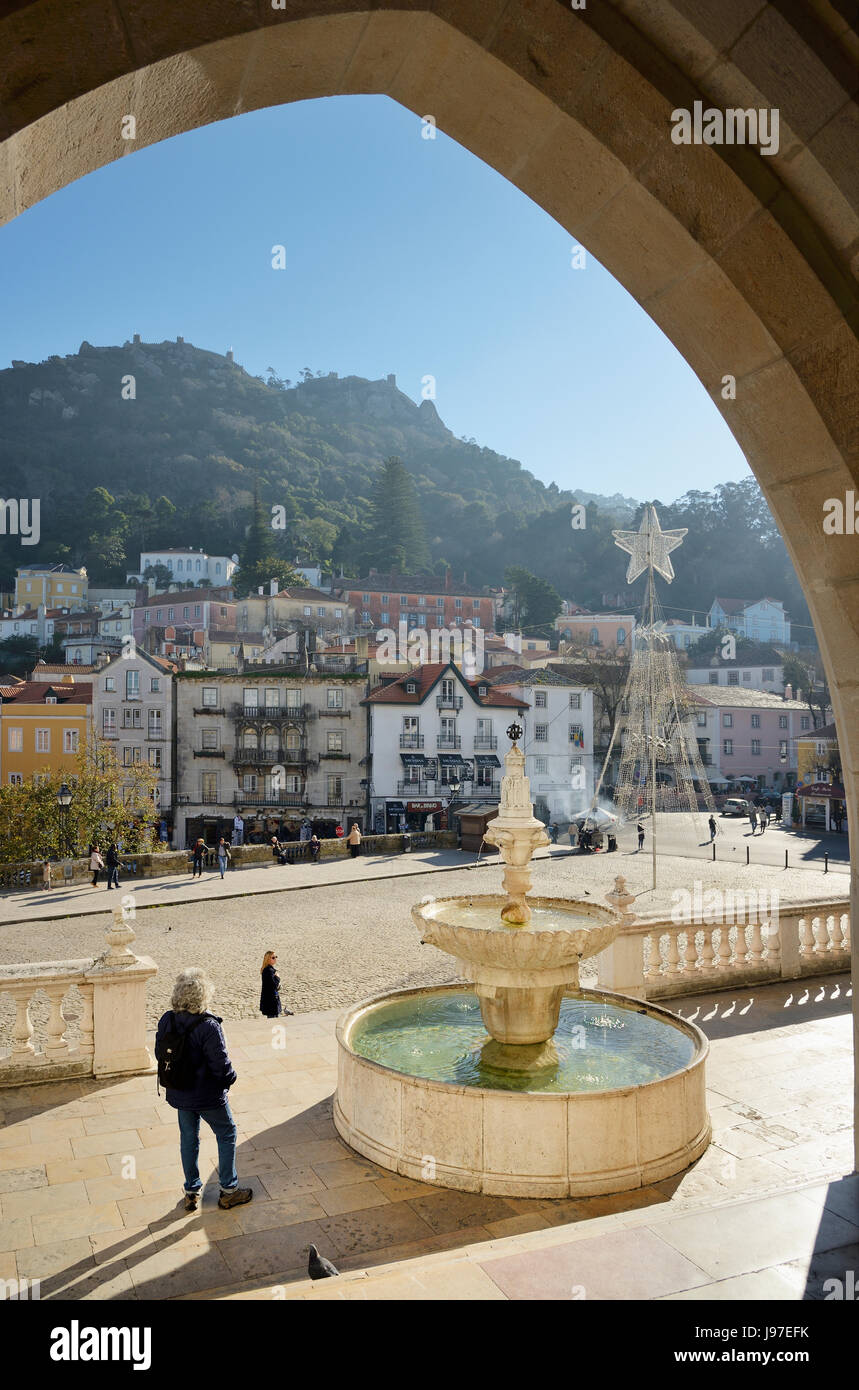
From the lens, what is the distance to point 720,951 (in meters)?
9.48

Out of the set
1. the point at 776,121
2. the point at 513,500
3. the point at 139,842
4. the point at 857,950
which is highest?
the point at 513,500

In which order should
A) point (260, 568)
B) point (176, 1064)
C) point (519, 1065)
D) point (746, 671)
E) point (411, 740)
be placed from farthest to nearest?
1. point (260, 568)
2. point (746, 671)
3. point (411, 740)
4. point (519, 1065)
5. point (176, 1064)

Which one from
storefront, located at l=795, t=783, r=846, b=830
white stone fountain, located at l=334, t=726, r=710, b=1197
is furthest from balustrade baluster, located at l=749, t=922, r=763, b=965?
storefront, located at l=795, t=783, r=846, b=830

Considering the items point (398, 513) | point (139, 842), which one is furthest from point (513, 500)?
point (139, 842)

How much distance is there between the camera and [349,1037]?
7.12 metres

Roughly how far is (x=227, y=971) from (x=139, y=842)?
19.7m

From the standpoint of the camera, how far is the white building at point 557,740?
5009cm

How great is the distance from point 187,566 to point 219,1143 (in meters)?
109

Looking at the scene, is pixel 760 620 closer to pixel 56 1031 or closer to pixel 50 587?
pixel 50 587

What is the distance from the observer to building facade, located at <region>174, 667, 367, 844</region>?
154 feet

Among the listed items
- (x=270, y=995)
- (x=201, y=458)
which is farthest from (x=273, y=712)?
(x=201, y=458)

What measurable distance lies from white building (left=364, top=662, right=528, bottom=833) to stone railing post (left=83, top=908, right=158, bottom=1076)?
3912cm

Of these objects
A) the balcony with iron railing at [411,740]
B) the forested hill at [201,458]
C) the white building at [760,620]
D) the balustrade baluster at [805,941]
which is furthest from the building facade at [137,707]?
the white building at [760,620]
